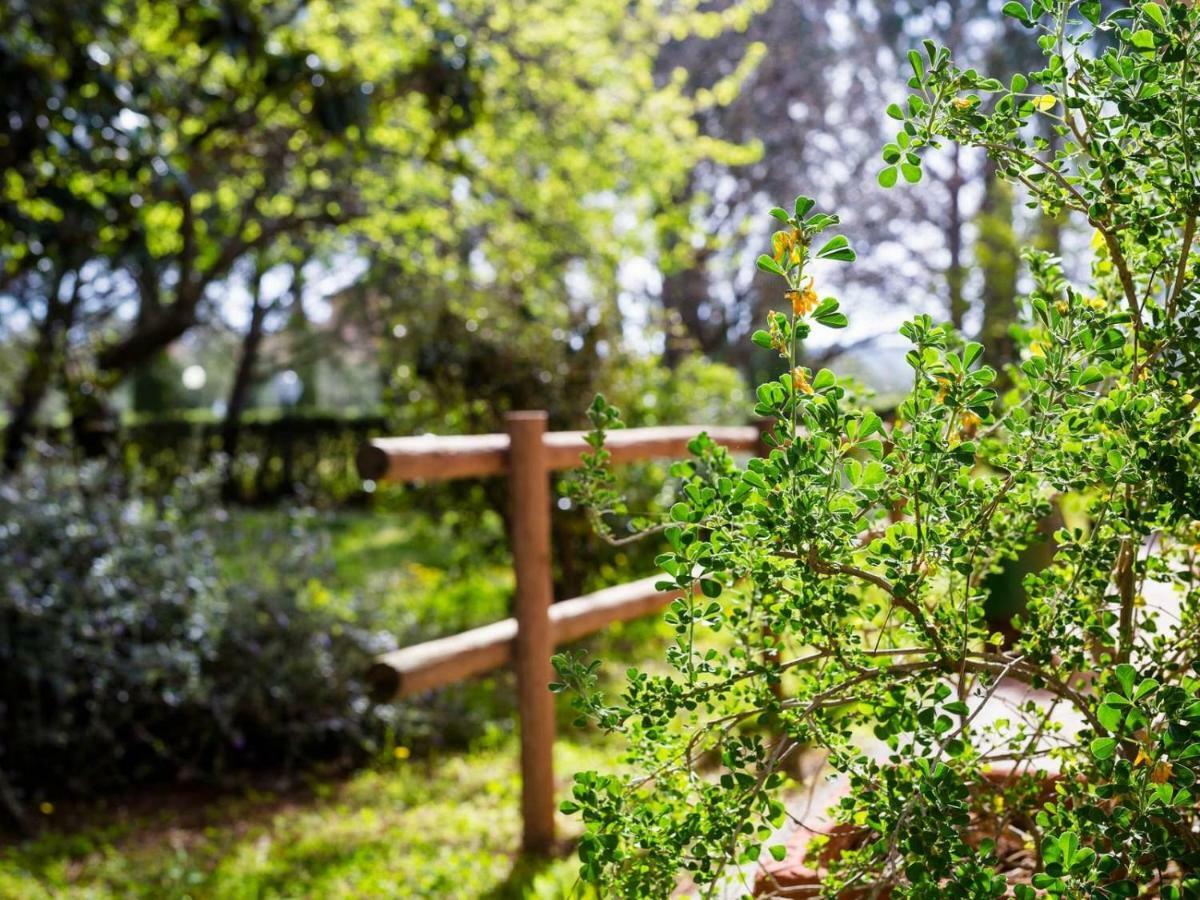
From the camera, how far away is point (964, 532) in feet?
4.65

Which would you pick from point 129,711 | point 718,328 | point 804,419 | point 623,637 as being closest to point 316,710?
point 129,711

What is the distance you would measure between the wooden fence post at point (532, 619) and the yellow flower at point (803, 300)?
2.57 m

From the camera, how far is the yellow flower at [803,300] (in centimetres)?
132

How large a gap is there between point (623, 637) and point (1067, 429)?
611 cm

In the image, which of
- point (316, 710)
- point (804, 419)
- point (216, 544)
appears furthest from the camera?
point (216, 544)

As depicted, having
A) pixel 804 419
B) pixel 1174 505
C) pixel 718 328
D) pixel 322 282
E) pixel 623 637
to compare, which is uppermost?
pixel 322 282

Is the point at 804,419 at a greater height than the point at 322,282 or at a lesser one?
lesser

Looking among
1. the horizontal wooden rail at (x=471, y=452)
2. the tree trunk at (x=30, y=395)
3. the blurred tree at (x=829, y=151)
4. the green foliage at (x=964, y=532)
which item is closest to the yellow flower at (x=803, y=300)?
the green foliage at (x=964, y=532)

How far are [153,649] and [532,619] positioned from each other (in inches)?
81.0

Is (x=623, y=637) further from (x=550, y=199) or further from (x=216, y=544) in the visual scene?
(x=550, y=199)

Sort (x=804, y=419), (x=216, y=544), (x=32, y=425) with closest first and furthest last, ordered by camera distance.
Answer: (x=804, y=419) → (x=216, y=544) → (x=32, y=425)

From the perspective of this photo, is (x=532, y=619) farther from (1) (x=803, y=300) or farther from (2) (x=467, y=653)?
(1) (x=803, y=300)

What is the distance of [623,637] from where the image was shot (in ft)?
24.0

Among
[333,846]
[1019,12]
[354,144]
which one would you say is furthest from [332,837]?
[354,144]
